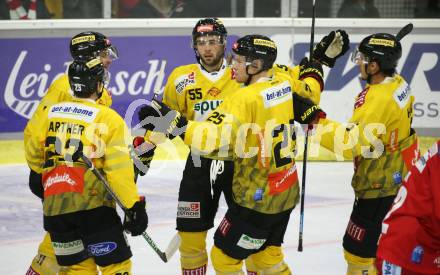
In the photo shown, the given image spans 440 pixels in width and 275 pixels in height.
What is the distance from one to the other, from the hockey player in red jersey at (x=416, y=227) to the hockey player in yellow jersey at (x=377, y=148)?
197cm

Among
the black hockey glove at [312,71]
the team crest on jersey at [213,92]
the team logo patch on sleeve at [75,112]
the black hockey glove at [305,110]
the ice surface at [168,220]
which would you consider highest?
the black hockey glove at [312,71]

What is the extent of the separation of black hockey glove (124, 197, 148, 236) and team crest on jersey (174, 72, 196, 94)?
110 centimetres

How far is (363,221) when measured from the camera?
500 centimetres

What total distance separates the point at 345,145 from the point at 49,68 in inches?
217

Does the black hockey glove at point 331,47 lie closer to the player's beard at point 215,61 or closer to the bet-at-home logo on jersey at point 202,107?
the player's beard at point 215,61

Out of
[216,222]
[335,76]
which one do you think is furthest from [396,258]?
[335,76]

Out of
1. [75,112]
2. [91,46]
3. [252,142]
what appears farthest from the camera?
[91,46]

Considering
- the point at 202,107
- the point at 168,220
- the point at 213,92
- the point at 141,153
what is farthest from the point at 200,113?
the point at 168,220

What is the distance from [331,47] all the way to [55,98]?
66.2 inches

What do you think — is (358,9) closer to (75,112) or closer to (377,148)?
(377,148)

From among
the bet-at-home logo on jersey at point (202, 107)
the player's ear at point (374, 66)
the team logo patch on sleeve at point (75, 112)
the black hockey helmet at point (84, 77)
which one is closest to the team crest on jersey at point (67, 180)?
the team logo patch on sleeve at point (75, 112)

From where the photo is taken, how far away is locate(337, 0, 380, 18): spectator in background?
9930mm

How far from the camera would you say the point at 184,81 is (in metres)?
5.44

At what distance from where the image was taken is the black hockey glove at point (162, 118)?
174 inches
